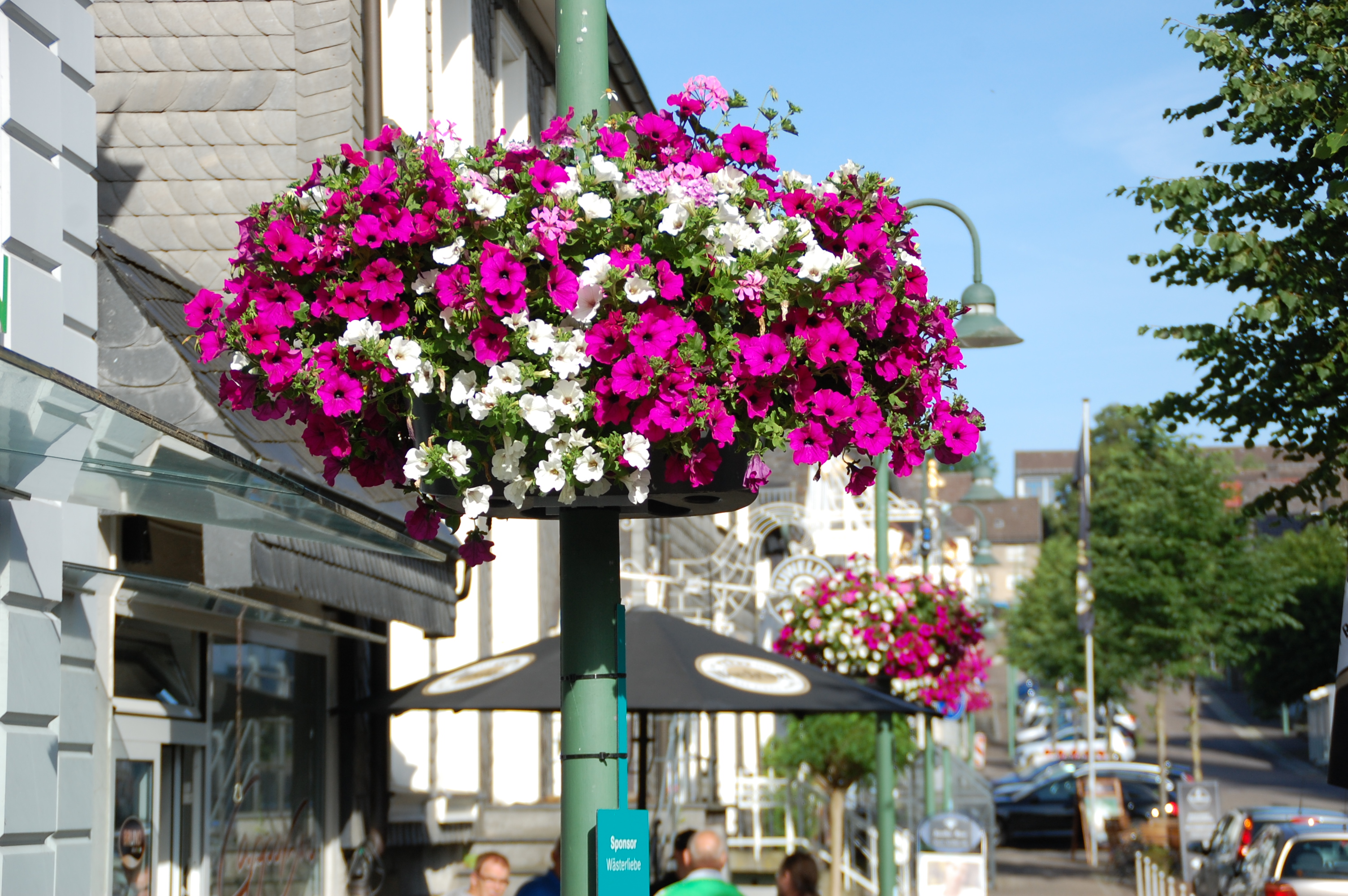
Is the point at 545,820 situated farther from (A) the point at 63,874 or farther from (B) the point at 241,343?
(B) the point at 241,343

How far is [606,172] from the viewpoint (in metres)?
3.03

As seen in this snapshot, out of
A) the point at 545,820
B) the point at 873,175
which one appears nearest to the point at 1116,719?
the point at 545,820

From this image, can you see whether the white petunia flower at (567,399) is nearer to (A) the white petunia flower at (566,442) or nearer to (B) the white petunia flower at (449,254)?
(A) the white petunia flower at (566,442)

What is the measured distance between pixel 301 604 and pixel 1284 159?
6.57 meters

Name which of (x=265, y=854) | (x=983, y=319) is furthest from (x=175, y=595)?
(x=983, y=319)

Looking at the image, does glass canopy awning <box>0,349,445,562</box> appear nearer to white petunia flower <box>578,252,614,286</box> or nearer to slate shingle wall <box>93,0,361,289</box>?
white petunia flower <box>578,252,614,286</box>

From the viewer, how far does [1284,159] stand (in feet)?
32.5

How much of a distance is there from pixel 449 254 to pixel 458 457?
0.39 meters

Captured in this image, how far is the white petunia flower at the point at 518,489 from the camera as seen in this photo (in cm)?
304

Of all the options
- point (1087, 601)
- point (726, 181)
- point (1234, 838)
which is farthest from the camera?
point (1087, 601)

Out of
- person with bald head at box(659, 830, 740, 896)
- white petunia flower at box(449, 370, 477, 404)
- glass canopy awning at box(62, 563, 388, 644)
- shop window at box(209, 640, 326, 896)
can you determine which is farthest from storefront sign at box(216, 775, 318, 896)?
white petunia flower at box(449, 370, 477, 404)

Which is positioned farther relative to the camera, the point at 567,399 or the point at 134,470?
the point at 134,470

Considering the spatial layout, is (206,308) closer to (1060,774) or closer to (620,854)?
(620,854)

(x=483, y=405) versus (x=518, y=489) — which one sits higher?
(x=483, y=405)
